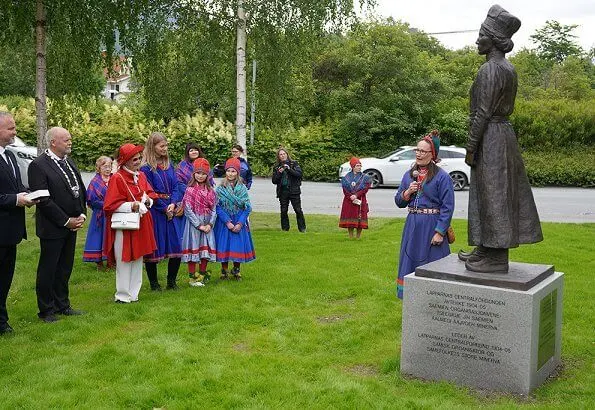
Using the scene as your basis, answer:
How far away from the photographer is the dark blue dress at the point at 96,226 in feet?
31.6

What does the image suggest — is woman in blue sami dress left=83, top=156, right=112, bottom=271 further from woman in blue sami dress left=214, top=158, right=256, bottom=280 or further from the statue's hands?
the statue's hands

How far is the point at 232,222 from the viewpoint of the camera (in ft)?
29.0

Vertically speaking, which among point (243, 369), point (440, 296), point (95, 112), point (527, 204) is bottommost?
point (243, 369)

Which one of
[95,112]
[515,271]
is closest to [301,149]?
[95,112]

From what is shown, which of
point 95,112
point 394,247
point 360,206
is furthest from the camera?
point 95,112

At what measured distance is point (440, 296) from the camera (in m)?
5.46

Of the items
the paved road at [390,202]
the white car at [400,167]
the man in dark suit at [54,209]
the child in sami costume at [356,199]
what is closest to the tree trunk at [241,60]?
the child in sami costume at [356,199]

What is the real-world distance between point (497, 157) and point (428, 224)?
144 cm

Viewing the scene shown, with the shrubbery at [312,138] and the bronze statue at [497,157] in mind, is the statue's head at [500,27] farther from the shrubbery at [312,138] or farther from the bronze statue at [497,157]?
the shrubbery at [312,138]

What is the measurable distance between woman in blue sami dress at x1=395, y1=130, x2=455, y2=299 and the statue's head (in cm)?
138

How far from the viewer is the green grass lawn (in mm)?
5094

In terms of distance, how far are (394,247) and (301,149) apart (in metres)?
17.5

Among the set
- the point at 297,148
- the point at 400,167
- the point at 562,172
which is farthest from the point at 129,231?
the point at 562,172

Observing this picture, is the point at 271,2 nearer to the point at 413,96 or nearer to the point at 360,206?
the point at 360,206
